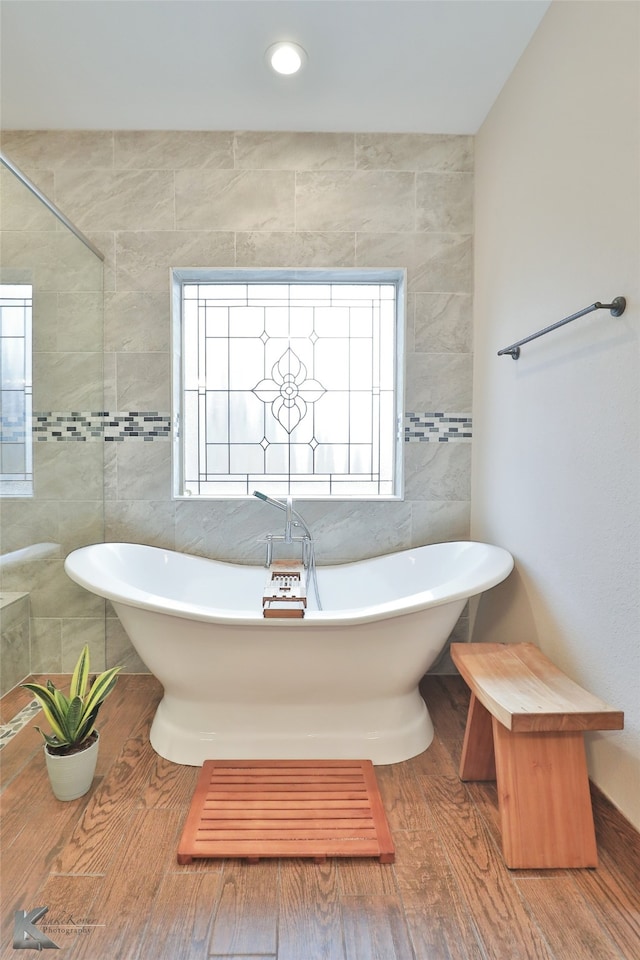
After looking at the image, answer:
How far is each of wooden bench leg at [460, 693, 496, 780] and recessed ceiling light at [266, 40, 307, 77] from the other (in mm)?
2467

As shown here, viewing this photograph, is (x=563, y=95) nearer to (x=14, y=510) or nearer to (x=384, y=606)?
(x=384, y=606)

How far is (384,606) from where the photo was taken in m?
1.83

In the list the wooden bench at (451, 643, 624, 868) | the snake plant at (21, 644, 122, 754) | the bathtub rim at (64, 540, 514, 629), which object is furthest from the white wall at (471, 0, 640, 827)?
the snake plant at (21, 644, 122, 754)

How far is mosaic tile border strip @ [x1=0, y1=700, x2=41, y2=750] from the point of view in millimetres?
2033

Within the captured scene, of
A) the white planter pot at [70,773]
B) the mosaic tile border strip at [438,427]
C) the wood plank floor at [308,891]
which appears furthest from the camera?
the mosaic tile border strip at [438,427]

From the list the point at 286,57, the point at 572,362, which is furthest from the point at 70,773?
the point at 286,57

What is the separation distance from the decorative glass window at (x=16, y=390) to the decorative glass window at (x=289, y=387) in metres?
0.81

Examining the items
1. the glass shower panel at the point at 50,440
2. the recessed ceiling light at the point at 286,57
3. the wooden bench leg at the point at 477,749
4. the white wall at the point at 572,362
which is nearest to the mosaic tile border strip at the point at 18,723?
the glass shower panel at the point at 50,440

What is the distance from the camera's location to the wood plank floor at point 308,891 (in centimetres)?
124

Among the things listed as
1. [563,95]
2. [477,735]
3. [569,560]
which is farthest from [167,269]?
[477,735]

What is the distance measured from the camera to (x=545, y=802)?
4.92ft

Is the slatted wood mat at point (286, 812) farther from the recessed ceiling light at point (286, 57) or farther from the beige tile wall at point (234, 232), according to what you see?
the recessed ceiling light at point (286, 57)

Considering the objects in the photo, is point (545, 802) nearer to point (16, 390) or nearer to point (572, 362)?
point (572, 362)

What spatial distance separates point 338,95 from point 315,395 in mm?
1331
